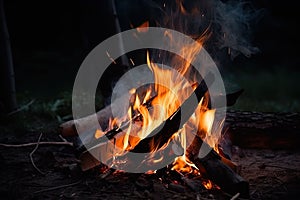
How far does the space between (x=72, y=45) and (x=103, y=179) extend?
7.47 meters

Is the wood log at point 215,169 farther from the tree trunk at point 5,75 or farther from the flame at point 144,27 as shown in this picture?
the tree trunk at point 5,75

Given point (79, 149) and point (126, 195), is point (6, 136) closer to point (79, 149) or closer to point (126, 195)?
point (79, 149)

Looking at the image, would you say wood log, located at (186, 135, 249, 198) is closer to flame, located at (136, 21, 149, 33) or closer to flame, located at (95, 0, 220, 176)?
flame, located at (95, 0, 220, 176)

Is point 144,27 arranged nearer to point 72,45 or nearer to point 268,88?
point 268,88

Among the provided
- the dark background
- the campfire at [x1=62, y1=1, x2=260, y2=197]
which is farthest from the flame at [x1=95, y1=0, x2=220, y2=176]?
the dark background

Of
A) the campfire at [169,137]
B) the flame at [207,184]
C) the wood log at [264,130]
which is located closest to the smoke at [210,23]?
the campfire at [169,137]

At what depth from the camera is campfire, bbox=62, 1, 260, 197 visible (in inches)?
135

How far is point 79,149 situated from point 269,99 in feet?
16.4

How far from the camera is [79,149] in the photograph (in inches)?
141

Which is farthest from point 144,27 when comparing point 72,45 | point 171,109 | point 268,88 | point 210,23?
point 72,45

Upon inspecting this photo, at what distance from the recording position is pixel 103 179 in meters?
3.43

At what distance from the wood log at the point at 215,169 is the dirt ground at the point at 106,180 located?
0.35ft

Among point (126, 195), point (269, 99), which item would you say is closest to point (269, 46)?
point (269, 99)

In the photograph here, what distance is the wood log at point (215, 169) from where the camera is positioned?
3137mm
